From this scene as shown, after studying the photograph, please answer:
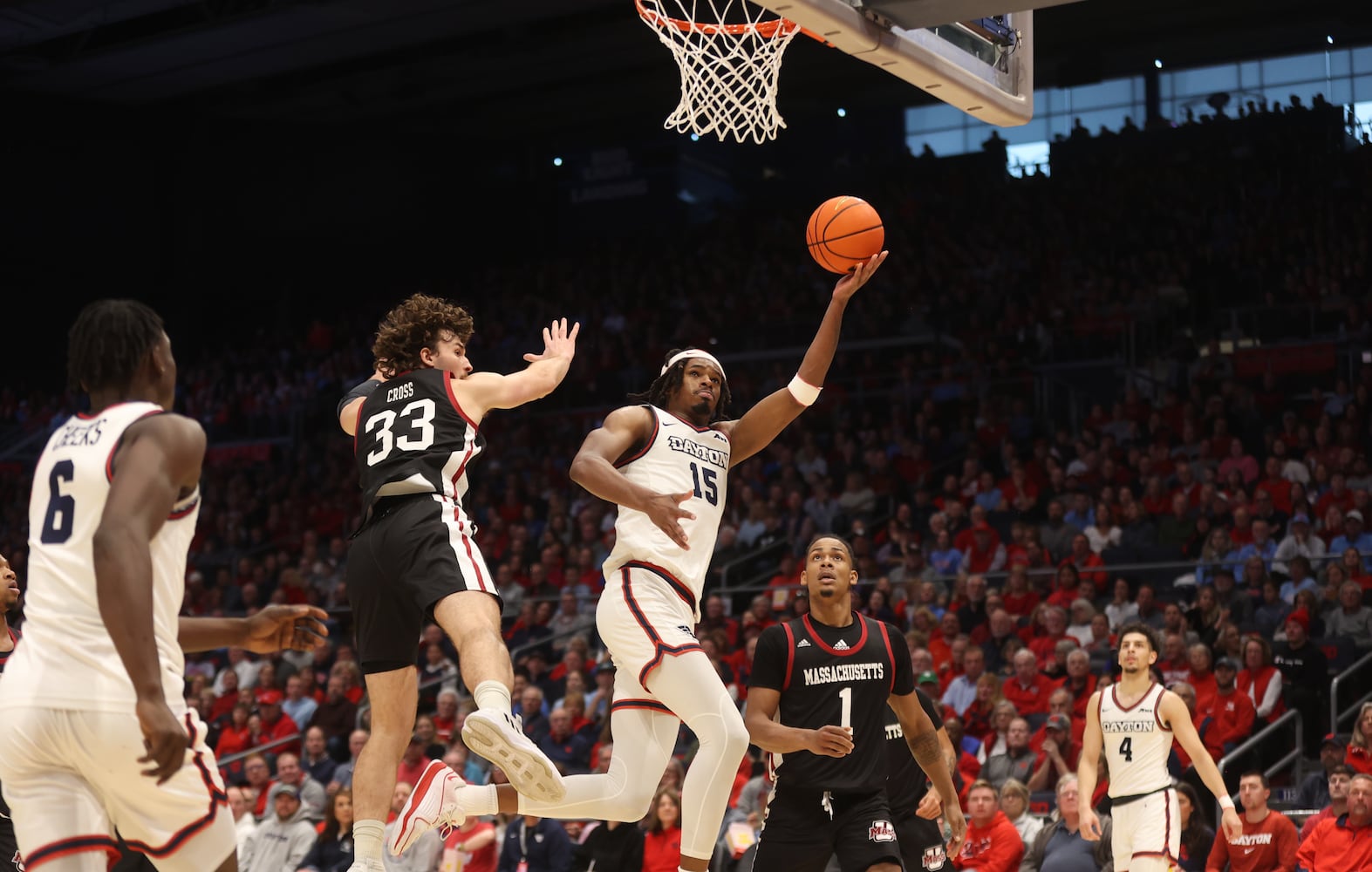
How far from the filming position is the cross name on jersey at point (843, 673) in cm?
746

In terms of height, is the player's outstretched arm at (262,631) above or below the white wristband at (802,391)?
below

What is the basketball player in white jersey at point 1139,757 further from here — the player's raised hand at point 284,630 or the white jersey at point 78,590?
the white jersey at point 78,590

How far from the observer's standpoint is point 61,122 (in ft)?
95.3

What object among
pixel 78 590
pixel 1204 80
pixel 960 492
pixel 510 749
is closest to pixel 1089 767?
pixel 510 749

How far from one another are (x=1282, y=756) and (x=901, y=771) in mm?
5056

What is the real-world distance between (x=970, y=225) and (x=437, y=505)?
65.3 ft

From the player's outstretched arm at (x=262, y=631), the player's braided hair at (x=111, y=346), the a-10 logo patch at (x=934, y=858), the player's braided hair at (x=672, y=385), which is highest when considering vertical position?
the player's braided hair at (x=672, y=385)

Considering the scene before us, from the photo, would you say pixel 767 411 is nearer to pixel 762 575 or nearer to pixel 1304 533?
pixel 1304 533

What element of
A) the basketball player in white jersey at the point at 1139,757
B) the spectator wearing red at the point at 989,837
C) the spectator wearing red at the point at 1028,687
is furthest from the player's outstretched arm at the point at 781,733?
the spectator wearing red at the point at 1028,687

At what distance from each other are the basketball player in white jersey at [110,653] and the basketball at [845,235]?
3.94 meters

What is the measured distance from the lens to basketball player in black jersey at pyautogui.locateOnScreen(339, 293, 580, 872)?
599cm

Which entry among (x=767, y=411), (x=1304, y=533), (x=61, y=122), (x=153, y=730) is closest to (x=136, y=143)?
(x=61, y=122)

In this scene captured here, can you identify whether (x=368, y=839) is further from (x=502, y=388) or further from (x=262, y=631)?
(x=502, y=388)

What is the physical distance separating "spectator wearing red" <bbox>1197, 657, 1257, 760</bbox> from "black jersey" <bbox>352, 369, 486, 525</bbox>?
7927mm
